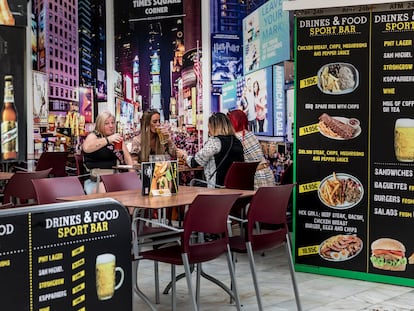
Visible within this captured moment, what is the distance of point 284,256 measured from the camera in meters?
7.10

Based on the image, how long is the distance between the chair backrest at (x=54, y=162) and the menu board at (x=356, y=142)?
3962 millimetres

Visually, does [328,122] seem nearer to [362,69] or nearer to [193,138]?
[362,69]

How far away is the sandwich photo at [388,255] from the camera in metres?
5.75

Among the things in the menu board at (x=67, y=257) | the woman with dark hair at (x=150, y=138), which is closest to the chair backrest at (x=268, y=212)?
the menu board at (x=67, y=257)

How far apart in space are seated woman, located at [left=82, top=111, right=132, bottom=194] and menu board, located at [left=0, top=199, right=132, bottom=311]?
4.62 meters

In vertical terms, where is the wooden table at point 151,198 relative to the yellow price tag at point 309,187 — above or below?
above

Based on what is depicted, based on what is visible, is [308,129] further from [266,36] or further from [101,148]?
[266,36]

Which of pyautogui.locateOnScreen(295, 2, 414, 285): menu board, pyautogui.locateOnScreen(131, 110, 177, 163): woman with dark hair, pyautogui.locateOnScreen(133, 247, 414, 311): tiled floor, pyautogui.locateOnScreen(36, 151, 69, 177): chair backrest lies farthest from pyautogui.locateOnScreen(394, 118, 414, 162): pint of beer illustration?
pyautogui.locateOnScreen(36, 151, 69, 177): chair backrest

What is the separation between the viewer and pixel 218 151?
6.99m

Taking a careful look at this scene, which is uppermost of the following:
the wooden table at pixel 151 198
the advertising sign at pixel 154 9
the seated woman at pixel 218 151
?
the advertising sign at pixel 154 9

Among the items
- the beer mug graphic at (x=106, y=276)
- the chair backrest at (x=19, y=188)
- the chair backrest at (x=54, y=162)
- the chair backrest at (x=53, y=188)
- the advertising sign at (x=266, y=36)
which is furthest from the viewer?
the chair backrest at (x=54, y=162)

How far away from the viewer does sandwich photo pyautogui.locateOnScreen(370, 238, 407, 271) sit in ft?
18.9

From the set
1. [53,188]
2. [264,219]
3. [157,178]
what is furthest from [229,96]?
[264,219]

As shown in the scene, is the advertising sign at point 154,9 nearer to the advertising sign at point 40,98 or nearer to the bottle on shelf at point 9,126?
the advertising sign at point 40,98
